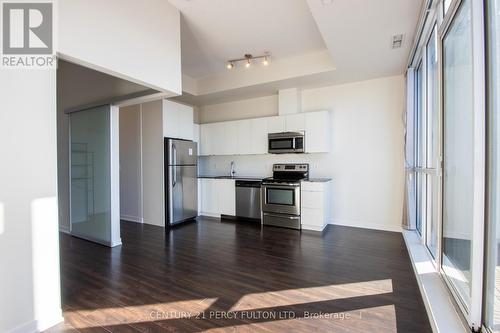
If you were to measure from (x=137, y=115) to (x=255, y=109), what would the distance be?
100 inches

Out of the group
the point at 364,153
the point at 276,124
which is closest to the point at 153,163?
the point at 276,124

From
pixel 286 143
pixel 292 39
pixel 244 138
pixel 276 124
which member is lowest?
pixel 286 143

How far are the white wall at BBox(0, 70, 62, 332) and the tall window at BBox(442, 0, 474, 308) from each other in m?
3.09

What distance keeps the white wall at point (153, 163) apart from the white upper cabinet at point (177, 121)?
10 cm

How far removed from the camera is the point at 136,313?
2.03 m

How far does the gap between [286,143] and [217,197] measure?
1.94 metres

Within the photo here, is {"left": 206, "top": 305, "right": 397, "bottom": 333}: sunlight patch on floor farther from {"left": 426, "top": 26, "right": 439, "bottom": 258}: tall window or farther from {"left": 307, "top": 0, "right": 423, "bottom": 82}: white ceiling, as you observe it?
{"left": 307, "top": 0, "right": 423, "bottom": 82}: white ceiling

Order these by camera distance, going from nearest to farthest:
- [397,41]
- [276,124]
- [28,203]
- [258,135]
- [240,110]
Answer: [28,203]
[397,41]
[276,124]
[258,135]
[240,110]

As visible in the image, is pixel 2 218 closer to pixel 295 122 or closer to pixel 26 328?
pixel 26 328

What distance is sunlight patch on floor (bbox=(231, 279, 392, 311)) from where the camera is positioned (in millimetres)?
2155

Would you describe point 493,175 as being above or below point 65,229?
above

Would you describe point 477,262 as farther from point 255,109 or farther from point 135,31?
point 255,109

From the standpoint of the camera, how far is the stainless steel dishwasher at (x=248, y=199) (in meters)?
5.04

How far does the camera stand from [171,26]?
290 cm
